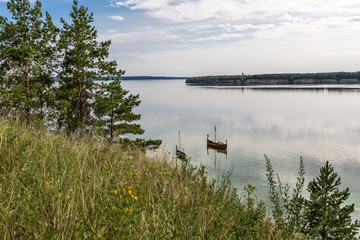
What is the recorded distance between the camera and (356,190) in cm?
2806

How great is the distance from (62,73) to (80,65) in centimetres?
212

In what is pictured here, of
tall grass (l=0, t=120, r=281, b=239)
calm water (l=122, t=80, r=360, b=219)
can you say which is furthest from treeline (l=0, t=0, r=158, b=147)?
tall grass (l=0, t=120, r=281, b=239)

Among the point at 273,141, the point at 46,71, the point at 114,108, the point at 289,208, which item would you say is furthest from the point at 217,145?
the point at 289,208

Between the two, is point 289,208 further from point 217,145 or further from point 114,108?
point 217,145

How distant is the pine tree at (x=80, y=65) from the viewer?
27.0m

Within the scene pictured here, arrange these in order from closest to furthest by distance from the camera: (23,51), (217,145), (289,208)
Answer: (289,208), (23,51), (217,145)

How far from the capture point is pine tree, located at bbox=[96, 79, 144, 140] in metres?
27.4

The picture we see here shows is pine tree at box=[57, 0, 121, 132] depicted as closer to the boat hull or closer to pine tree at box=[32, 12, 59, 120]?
pine tree at box=[32, 12, 59, 120]

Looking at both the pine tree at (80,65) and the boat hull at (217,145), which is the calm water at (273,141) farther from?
the pine tree at (80,65)

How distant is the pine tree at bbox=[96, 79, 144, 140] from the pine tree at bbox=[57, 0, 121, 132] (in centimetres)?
124

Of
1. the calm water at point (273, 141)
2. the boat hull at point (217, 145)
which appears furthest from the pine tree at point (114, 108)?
the boat hull at point (217, 145)

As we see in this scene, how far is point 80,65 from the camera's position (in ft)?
91.1

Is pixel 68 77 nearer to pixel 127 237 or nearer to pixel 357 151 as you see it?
pixel 127 237

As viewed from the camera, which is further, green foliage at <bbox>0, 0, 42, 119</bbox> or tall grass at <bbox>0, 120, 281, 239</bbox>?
green foliage at <bbox>0, 0, 42, 119</bbox>
